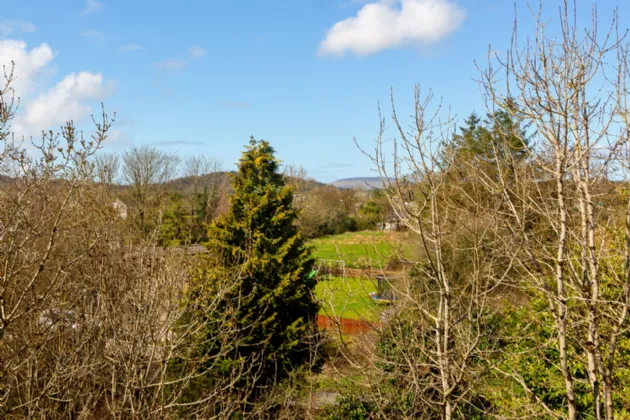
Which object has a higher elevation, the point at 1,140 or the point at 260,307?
the point at 1,140

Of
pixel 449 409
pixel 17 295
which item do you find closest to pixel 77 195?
pixel 17 295

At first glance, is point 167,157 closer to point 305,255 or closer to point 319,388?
point 305,255

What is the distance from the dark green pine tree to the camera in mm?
12133

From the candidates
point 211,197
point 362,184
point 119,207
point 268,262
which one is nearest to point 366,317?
point 268,262

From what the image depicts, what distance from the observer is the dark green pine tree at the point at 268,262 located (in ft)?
39.8

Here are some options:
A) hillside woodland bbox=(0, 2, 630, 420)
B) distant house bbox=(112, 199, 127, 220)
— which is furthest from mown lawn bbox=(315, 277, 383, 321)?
distant house bbox=(112, 199, 127, 220)

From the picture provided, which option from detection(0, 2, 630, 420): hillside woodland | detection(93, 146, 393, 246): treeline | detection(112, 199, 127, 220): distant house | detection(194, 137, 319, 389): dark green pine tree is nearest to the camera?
detection(0, 2, 630, 420): hillside woodland

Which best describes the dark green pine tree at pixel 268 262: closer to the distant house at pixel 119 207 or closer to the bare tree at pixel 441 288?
the distant house at pixel 119 207

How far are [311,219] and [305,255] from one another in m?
25.6

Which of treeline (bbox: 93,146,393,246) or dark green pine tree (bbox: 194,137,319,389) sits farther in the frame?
treeline (bbox: 93,146,393,246)

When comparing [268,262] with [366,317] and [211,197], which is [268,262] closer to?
[366,317]

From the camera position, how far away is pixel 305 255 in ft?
43.8

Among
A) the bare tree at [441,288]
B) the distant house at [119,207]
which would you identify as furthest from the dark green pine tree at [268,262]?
the bare tree at [441,288]

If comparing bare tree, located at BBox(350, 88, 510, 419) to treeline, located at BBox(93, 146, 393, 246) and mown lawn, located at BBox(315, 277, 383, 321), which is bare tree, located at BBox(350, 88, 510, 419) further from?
treeline, located at BBox(93, 146, 393, 246)
